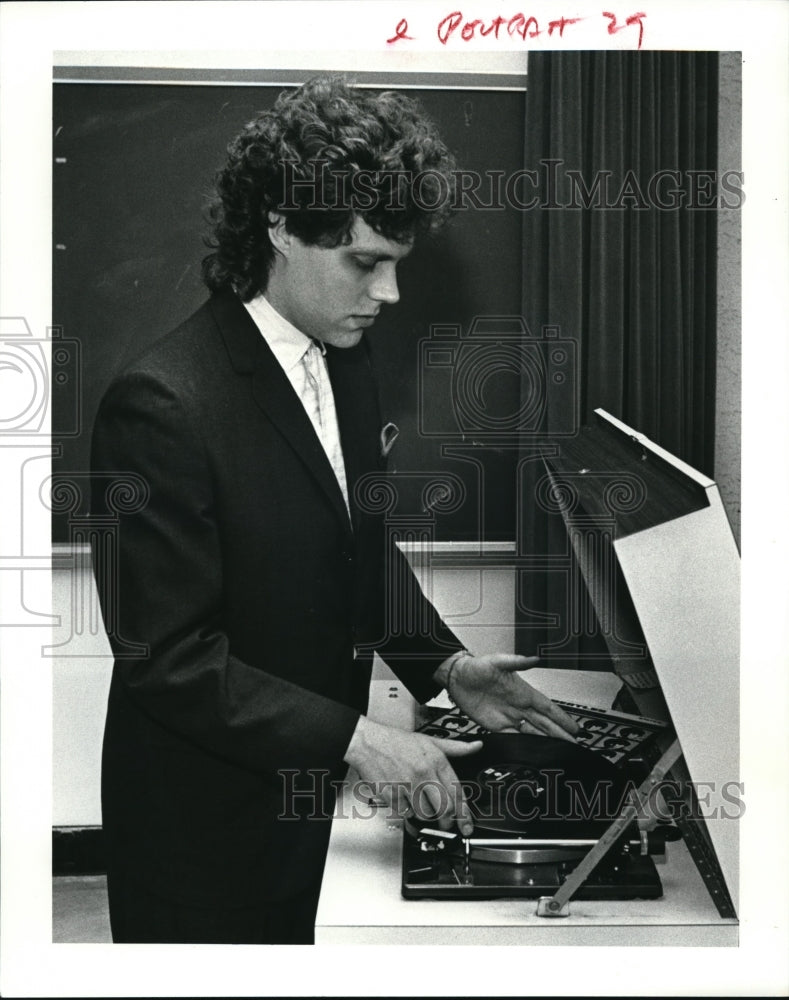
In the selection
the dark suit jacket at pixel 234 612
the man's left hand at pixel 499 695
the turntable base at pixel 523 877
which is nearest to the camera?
the turntable base at pixel 523 877

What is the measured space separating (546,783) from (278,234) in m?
1.01

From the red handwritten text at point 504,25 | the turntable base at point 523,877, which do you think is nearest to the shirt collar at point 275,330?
the red handwritten text at point 504,25

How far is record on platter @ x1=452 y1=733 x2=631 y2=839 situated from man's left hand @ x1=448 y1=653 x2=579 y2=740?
24 millimetres

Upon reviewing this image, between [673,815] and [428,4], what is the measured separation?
1.42m

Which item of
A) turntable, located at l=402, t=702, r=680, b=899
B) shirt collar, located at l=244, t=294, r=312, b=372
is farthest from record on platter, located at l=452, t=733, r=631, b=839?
shirt collar, located at l=244, t=294, r=312, b=372

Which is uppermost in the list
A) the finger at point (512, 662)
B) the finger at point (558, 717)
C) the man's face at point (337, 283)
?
the man's face at point (337, 283)

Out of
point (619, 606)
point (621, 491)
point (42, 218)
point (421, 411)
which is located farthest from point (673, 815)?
point (42, 218)

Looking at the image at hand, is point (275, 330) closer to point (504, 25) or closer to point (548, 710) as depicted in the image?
point (504, 25)

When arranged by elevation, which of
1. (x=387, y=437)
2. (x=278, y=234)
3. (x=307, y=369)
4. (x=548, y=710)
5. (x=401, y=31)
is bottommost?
(x=548, y=710)

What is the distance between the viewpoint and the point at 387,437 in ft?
5.94

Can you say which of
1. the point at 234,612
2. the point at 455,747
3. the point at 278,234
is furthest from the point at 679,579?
the point at 278,234

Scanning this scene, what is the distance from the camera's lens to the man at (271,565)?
1678mm

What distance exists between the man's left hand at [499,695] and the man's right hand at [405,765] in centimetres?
9

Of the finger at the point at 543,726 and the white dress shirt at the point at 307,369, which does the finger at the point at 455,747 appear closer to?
the finger at the point at 543,726
